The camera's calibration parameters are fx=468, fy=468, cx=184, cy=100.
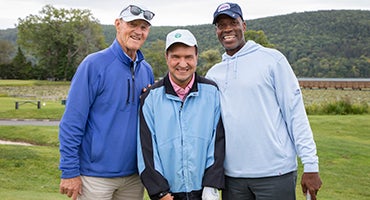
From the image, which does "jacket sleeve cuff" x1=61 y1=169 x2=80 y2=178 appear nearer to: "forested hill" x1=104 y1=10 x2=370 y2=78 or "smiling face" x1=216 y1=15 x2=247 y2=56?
"smiling face" x1=216 y1=15 x2=247 y2=56

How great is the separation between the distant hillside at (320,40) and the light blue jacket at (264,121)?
9179 centimetres

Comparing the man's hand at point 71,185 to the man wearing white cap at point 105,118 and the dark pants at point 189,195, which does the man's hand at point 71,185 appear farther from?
the dark pants at point 189,195

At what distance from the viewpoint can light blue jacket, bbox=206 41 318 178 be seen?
3.74 m

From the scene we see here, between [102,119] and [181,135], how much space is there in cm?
73

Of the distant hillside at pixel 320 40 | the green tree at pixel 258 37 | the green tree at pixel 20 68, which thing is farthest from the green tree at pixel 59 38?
the distant hillside at pixel 320 40

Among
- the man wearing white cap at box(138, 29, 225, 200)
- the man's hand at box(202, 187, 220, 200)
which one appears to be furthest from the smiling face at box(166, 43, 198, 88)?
the man's hand at box(202, 187, 220, 200)

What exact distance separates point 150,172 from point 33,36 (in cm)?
7666

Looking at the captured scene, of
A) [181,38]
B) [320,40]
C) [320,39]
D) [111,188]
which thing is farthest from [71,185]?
[320,39]

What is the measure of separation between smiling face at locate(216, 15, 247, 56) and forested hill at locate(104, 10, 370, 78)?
292ft

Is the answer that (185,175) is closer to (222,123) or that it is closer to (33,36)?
(222,123)

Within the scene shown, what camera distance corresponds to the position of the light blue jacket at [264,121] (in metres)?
3.74

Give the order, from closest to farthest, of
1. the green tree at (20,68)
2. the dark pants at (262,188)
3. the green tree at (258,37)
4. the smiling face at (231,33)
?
the dark pants at (262,188) → the smiling face at (231,33) → the green tree at (258,37) → the green tree at (20,68)

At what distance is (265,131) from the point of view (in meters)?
3.75

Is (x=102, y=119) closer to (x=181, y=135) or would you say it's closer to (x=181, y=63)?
(x=181, y=135)
